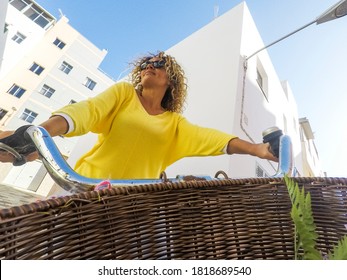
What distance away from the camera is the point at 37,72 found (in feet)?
49.1

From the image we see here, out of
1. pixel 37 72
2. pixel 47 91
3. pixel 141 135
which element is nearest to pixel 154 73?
pixel 141 135

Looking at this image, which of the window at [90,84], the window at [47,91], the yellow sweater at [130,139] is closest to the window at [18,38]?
the window at [47,91]

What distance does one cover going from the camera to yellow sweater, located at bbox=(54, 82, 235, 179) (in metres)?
0.95

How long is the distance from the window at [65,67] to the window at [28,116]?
335 centimetres

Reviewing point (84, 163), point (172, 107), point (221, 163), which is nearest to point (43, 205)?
point (84, 163)

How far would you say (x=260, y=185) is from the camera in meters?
0.55

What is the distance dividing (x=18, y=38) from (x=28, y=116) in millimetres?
4364

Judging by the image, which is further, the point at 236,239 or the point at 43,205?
the point at 236,239

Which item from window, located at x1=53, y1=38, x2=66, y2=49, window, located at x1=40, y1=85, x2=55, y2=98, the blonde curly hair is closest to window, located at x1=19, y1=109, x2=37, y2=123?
window, located at x1=40, y1=85, x2=55, y2=98

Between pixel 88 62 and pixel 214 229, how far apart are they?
18.9 metres

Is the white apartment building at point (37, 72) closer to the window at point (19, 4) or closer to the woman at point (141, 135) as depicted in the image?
the window at point (19, 4)

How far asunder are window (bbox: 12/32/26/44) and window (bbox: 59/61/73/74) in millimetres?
2446

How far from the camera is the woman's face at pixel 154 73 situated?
1245 mm
